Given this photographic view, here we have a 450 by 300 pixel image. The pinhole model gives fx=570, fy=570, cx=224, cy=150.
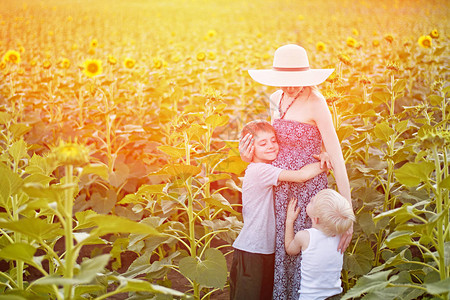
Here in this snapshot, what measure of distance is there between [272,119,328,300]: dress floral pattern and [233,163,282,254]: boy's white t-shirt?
4 centimetres

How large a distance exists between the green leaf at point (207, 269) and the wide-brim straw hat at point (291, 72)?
2.81ft

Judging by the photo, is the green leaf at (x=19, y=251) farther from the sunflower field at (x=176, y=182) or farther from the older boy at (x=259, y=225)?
the older boy at (x=259, y=225)

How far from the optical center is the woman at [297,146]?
2.55 metres

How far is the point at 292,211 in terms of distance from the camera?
8.46ft

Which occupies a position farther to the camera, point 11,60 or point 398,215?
point 11,60

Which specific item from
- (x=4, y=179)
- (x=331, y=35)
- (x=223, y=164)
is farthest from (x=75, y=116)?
Answer: (x=331, y=35)

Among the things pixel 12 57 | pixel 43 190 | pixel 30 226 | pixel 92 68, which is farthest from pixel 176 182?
pixel 12 57

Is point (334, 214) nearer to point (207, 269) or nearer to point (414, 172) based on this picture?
point (414, 172)

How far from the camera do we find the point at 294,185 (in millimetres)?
2639

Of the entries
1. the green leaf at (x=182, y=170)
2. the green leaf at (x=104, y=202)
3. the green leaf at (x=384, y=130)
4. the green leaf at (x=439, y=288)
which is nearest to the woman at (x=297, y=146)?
the green leaf at (x=182, y=170)

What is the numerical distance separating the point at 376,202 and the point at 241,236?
0.89 metres

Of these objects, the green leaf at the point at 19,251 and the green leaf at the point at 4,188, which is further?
the green leaf at the point at 4,188

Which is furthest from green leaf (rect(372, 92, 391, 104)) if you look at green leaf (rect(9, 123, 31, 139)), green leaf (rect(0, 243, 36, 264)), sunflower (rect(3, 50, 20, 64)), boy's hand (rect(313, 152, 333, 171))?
sunflower (rect(3, 50, 20, 64))

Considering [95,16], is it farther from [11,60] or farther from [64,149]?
[64,149]
